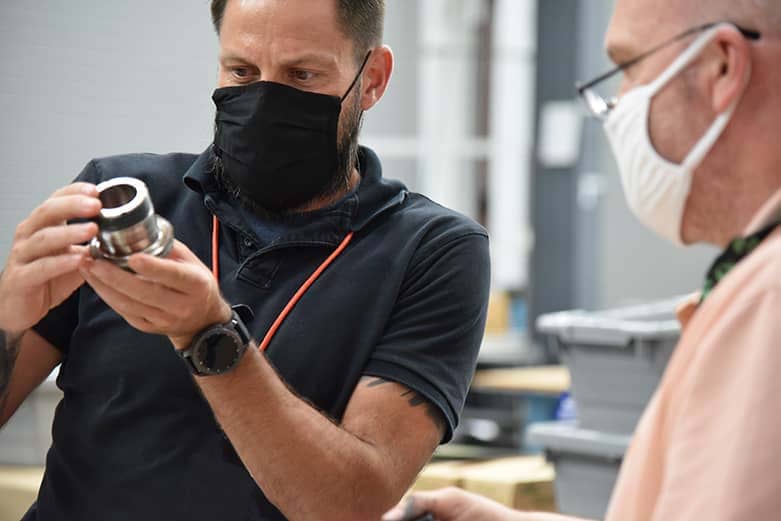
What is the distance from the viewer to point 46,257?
131cm

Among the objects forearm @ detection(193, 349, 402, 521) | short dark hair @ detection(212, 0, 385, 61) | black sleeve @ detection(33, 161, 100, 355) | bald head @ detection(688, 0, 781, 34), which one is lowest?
forearm @ detection(193, 349, 402, 521)

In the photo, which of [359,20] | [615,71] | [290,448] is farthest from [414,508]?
[359,20]

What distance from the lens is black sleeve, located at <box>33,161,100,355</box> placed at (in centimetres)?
155

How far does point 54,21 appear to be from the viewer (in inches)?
75.0

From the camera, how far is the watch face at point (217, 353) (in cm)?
131

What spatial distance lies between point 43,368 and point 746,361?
1059 millimetres

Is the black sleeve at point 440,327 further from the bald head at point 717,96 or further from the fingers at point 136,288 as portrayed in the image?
the bald head at point 717,96

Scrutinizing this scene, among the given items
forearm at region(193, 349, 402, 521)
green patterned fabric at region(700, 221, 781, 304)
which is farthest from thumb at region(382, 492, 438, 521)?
green patterned fabric at region(700, 221, 781, 304)

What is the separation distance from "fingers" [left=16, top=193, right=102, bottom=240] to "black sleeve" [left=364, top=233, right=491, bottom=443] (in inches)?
17.3

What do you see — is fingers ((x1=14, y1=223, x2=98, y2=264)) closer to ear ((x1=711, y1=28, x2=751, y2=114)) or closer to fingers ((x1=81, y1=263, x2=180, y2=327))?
fingers ((x1=81, y1=263, x2=180, y2=327))

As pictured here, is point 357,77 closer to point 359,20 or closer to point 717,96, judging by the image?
point 359,20

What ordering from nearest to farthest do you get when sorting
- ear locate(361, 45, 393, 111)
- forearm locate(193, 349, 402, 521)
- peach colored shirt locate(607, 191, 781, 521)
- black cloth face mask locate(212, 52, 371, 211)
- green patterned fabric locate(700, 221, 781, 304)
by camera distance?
peach colored shirt locate(607, 191, 781, 521) < green patterned fabric locate(700, 221, 781, 304) < forearm locate(193, 349, 402, 521) < black cloth face mask locate(212, 52, 371, 211) < ear locate(361, 45, 393, 111)

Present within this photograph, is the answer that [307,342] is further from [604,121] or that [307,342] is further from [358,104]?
[604,121]

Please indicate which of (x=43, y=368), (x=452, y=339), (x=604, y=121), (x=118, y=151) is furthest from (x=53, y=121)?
(x=604, y=121)
